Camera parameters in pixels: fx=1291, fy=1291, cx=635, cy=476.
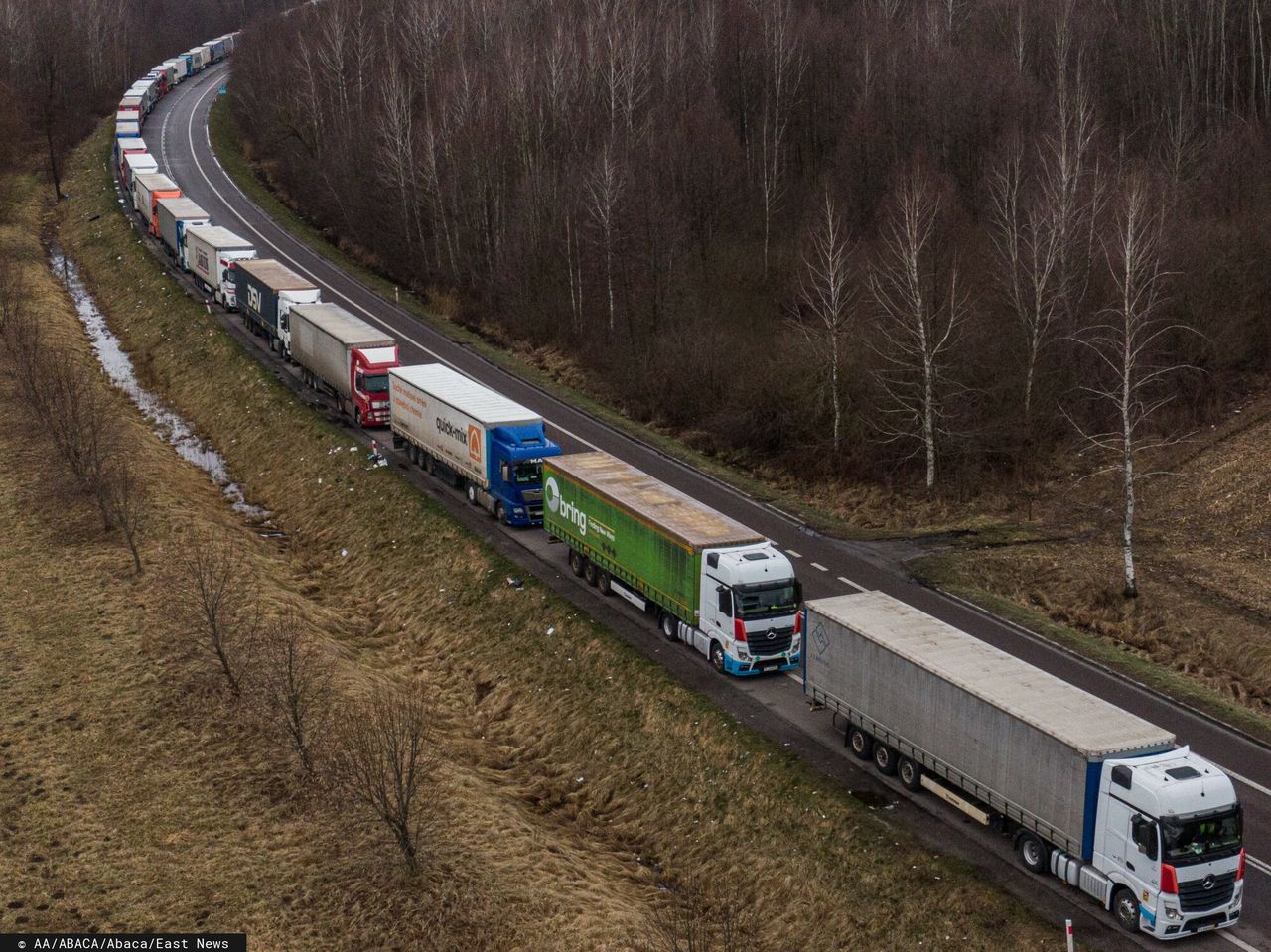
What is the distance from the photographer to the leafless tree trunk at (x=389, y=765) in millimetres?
25811

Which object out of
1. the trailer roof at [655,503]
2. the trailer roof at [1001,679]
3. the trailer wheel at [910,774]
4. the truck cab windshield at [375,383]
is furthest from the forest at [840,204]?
the trailer wheel at [910,774]

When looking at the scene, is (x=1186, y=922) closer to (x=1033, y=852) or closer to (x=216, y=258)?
(x=1033, y=852)

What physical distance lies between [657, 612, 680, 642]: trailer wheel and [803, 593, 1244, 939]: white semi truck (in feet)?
21.0

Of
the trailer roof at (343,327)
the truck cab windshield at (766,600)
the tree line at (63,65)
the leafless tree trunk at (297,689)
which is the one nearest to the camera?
the leafless tree trunk at (297,689)

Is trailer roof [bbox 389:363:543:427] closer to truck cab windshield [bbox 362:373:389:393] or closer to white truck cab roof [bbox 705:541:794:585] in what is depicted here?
truck cab windshield [bbox 362:373:389:393]

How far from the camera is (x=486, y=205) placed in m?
78.1

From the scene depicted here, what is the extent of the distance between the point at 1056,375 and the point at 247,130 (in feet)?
302

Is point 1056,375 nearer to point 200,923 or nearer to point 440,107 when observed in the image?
point 200,923

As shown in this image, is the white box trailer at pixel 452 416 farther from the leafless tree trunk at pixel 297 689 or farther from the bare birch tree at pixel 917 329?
the bare birch tree at pixel 917 329

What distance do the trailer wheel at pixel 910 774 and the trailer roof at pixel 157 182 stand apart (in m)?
78.3

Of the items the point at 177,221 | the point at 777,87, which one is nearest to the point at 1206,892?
the point at 777,87

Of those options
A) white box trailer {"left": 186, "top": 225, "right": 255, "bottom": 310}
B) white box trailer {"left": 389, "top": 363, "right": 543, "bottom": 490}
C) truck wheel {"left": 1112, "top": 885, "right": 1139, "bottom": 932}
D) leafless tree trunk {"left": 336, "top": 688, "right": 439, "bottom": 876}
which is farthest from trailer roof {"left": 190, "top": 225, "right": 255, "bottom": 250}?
truck wheel {"left": 1112, "top": 885, "right": 1139, "bottom": 932}

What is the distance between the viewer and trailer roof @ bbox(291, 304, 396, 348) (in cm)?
5453

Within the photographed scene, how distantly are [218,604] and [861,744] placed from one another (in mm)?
18408
